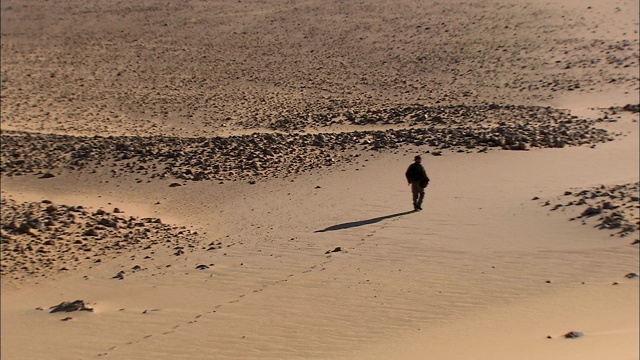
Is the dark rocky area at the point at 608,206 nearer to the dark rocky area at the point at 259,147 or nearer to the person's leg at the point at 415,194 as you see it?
the person's leg at the point at 415,194

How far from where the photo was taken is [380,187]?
613 inches

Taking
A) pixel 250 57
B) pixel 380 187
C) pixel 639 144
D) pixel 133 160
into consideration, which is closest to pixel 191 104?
pixel 250 57

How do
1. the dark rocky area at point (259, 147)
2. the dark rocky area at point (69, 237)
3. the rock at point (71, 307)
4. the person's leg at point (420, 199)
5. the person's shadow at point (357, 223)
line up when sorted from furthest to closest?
the dark rocky area at point (259, 147) < the person's leg at point (420, 199) < the person's shadow at point (357, 223) < the dark rocky area at point (69, 237) < the rock at point (71, 307)

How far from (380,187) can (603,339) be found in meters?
8.09

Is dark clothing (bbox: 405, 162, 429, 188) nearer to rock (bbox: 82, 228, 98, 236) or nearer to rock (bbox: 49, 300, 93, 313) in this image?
rock (bbox: 82, 228, 98, 236)

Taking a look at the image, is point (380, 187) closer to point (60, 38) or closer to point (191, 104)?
point (191, 104)

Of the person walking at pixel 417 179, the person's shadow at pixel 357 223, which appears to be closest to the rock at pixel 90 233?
the person's shadow at pixel 357 223

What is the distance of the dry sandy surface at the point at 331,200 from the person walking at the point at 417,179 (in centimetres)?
46

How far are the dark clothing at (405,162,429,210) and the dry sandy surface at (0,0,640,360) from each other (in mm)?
445

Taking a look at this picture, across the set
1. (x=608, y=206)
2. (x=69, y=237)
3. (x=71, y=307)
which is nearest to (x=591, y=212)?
(x=608, y=206)

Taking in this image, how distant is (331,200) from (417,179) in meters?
2.27

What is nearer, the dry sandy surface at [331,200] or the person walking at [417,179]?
the dry sandy surface at [331,200]

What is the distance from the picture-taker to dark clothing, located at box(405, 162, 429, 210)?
1328cm

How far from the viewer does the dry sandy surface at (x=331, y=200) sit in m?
9.32
